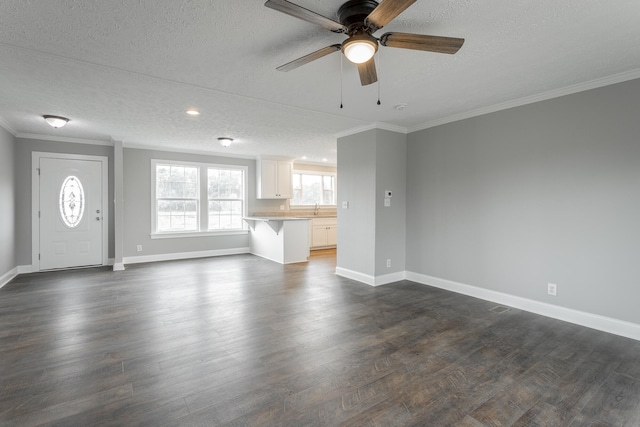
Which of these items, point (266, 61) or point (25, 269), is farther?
point (25, 269)

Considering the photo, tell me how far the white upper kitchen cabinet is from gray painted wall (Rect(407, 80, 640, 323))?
3979 millimetres

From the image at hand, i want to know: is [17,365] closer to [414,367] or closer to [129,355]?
[129,355]

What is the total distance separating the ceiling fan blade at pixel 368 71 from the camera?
2.26 meters

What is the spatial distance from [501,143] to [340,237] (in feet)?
8.94

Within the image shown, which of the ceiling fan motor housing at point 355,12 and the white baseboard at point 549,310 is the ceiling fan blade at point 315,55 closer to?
the ceiling fan motor housing at point 355,12

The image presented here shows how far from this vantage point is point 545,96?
3449mm

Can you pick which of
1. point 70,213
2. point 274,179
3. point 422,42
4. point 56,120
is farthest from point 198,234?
point 422,42

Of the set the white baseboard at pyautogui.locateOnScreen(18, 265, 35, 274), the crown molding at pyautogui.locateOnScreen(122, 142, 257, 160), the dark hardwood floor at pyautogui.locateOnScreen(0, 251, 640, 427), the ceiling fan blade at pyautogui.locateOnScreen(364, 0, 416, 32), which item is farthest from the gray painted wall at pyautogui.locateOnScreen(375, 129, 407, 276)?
the white baseboard at pyautogui.locateOnScreen(18, 265, 35, 274)

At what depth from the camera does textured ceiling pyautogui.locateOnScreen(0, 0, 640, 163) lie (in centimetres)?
202

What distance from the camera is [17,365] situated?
94.7 inches

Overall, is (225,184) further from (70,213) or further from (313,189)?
(70,213)

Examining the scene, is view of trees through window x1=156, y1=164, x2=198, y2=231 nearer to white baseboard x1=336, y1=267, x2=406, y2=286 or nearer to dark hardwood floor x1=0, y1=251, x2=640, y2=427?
dark hardwood floor x1=0, y1=251, x2=640, y2=427

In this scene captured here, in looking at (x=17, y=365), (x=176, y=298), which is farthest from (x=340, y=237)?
(x=17, y=365)

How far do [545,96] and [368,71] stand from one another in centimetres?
240
